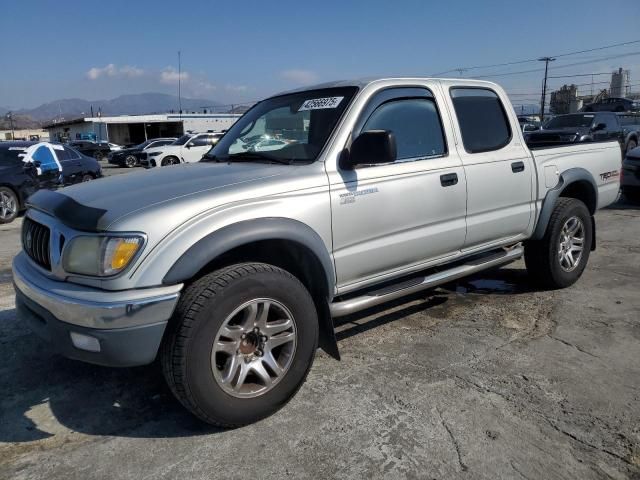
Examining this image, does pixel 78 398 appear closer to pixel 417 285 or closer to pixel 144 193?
pixel 144 193

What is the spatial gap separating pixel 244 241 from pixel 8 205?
366 inches

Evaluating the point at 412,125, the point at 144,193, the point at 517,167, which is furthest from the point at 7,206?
the point at 517,167

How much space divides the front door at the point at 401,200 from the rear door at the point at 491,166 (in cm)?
16

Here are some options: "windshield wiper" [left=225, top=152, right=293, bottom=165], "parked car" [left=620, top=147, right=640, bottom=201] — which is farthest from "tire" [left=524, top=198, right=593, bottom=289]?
"parked car" [left=620, top=147, right=640, bottom=201]

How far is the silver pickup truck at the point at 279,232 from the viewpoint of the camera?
8.40ft

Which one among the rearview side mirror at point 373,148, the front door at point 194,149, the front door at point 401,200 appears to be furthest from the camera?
the front door at point 194,149

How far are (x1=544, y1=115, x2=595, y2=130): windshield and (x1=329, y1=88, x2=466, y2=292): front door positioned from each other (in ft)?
44.9

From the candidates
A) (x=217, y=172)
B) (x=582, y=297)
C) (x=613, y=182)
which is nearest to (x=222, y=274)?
(x=217, y=172)

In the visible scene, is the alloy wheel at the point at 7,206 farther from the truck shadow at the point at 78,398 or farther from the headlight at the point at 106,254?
the headlight at the point at 106,254

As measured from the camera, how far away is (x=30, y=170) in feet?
34.7

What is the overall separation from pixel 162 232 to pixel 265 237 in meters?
0.54

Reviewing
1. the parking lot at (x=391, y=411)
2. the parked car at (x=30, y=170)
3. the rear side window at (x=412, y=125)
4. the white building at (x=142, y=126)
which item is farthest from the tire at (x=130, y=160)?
the rear side window at (x=412, y=125)

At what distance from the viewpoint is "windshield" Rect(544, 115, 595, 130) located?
51.3 feet

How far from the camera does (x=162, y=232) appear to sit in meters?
2.58
